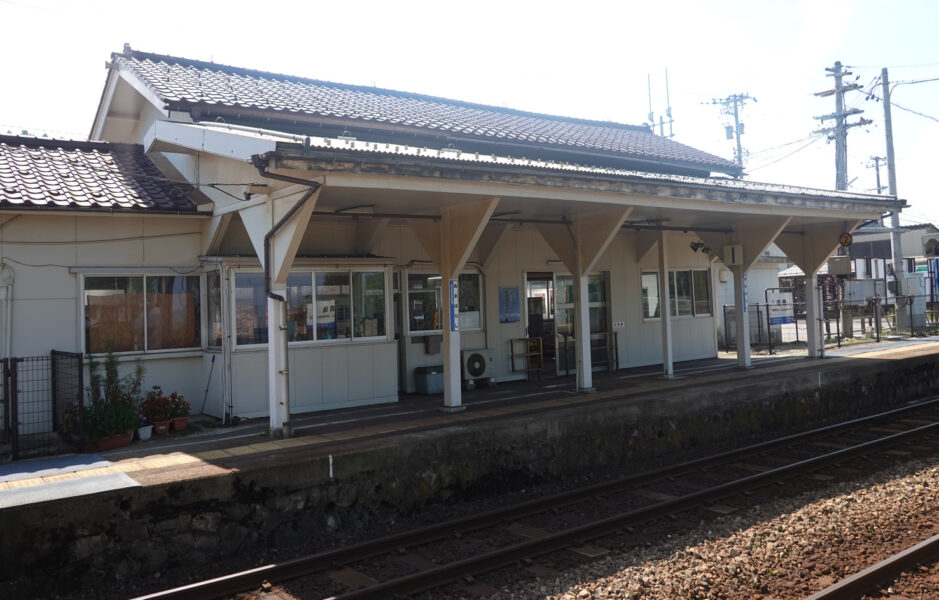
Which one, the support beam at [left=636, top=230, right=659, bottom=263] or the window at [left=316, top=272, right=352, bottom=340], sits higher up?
the support beam at [left=636, top=230, right=659, bottom=263]

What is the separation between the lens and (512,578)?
564 centimetres

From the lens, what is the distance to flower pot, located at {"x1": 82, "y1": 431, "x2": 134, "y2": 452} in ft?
26.3

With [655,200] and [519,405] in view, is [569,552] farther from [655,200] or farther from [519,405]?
[655,200]

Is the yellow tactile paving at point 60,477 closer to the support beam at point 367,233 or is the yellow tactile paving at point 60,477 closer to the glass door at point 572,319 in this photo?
the support beam at point 367,233

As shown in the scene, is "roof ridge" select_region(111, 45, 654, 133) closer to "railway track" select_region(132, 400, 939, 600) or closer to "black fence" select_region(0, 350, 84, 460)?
"black fence" select_region(0, 350, 84, 460)

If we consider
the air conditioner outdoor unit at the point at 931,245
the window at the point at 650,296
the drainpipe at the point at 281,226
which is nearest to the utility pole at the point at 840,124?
the air conditioner outdoor unit at the point at 931,245

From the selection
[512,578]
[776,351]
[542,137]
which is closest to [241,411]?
[512,578]

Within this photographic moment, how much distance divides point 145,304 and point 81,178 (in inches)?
82.5

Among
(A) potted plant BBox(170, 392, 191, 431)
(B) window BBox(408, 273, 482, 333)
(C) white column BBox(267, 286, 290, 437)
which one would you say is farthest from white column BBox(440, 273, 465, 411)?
(A) potted plant BBox(170, 392, 191, 431)

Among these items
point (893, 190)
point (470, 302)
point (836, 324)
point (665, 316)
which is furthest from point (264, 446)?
point (893, 190)

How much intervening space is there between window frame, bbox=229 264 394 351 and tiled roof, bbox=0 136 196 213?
135 cm

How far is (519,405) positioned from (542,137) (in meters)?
6.68

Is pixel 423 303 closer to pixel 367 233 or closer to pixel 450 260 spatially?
pixel 367 233

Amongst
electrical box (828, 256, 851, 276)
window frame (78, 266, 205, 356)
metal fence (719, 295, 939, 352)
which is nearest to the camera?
window frame (78, 266, 205, 356)
